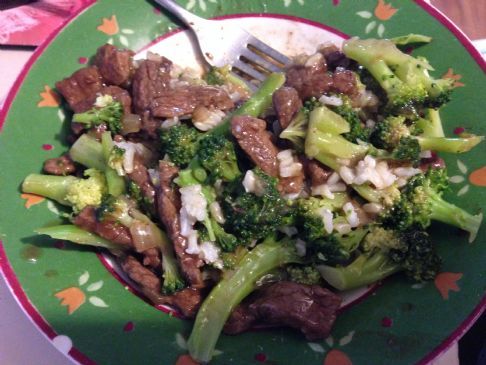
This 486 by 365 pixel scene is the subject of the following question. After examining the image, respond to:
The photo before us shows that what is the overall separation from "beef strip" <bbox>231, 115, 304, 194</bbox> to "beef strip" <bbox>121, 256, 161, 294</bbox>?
0.86 m

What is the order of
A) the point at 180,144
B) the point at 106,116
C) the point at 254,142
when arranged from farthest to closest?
the point at 106,116 → the point at 180,144 → the point at 254,142

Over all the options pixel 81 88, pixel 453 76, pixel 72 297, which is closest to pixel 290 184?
pixel 453 76

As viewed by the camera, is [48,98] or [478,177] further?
[48,98]

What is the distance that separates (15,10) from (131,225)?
261cm

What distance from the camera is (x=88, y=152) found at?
2.67m

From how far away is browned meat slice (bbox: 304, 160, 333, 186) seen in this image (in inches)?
94.0

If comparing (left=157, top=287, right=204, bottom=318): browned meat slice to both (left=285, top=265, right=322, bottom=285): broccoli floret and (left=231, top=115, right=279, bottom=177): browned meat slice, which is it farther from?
(left=231, top=115, right=279, bottom=177): browned meat slice

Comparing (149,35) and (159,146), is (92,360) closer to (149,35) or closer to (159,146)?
(159,146)

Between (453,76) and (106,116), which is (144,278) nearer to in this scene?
(106,116)

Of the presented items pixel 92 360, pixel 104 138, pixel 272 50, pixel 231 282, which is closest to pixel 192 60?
pixel 272 50

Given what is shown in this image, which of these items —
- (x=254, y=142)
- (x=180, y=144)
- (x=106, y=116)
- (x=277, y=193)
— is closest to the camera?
(x=277, y=193)

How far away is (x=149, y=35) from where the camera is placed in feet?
10.3

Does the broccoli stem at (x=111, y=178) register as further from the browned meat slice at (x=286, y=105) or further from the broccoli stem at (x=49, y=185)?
the browned meat slice at (x=286, y=105)

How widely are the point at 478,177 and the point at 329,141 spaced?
33.1 inches
